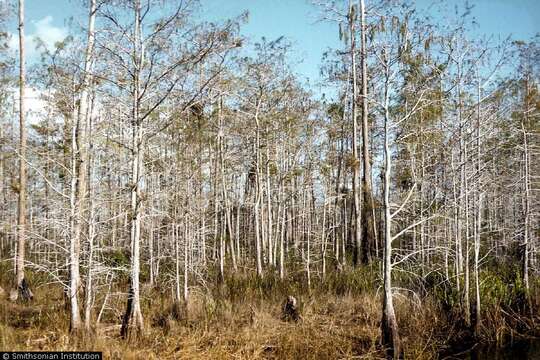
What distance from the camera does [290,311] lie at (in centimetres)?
825

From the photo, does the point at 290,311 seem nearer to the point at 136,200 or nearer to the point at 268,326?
the point at 268,326

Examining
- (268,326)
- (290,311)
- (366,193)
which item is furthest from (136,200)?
(366,193)

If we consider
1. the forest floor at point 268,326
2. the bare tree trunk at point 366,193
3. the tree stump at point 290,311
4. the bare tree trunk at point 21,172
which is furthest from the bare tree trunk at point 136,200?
the bare tree trunk at point 366,193

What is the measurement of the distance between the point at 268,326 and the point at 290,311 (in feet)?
2.99

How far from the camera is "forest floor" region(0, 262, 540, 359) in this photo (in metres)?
6.04

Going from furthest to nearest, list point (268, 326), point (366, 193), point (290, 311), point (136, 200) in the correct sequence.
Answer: point (366, 193) → point (290, 311) → point (268, 326) → point (136, 200)

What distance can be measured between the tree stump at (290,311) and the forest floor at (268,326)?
110mm

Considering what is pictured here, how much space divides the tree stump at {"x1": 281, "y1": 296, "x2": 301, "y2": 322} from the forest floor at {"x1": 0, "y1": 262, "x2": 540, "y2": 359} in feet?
0.36

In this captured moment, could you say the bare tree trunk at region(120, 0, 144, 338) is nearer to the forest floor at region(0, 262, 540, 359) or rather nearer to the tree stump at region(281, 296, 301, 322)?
the forest floor at region(0, 262, 540, 359)

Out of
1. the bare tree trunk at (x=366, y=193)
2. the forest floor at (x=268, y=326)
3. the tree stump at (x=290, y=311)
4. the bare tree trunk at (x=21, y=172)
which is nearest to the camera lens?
the forest floor at (x=268, y=326)

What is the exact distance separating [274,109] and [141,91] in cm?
796

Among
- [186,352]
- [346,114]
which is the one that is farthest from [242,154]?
[186,352]

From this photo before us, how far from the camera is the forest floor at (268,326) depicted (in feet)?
19.8

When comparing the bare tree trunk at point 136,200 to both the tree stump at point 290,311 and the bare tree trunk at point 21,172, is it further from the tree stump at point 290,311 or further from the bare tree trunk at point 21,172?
the bare tree trunk at point 21,172
